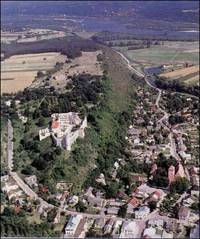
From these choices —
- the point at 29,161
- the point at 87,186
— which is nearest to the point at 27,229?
the point at 87,186

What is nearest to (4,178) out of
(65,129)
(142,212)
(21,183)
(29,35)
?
(21,183)

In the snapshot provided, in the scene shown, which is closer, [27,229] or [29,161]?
[27,229]

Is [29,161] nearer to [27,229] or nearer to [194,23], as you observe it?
[27,229]

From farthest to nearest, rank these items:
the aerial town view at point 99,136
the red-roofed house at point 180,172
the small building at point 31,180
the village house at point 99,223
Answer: the red-roofed house at point 180,172 < the small building at point 31,180 < the aerial town view at point 99,136 < the village house at point 99,223

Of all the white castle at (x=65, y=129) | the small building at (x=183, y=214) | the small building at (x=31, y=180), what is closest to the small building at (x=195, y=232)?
the small building at (x=183, y=214)

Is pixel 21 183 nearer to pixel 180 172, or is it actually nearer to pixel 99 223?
pixel 99 223

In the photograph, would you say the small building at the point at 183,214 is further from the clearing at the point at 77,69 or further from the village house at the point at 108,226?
the clearing at the point at 77,69
